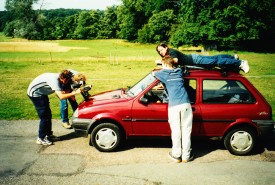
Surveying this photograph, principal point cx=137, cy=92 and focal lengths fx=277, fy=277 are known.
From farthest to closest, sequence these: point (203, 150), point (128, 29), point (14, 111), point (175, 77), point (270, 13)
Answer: point (128, 29)
point (270, 13)
point (14, 111)
point (203, 150)
point (175, 77)

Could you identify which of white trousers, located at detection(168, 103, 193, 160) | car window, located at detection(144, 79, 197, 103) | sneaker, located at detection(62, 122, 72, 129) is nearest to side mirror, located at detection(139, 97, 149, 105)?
car window, located at detection(144, 79, 197, 103)

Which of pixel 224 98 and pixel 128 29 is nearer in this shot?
pixel 224 98

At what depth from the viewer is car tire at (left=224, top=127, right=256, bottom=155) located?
5.88m

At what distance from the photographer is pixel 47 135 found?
21.9ft

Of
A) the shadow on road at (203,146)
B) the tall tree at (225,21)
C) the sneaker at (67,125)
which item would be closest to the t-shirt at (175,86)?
the shadow on road at (203,146)

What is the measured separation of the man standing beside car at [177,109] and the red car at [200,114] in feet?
1.23

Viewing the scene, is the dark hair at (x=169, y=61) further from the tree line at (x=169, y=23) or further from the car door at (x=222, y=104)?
the tree line at (x=169, y=23)

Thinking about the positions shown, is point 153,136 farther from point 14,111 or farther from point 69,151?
point 14,111

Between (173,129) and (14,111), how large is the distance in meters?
6.10

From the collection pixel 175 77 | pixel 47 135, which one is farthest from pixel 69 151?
pixel 175 77

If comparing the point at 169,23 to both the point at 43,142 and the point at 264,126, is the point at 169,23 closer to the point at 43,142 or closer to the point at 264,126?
the point at 264,126

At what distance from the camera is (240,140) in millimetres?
5906

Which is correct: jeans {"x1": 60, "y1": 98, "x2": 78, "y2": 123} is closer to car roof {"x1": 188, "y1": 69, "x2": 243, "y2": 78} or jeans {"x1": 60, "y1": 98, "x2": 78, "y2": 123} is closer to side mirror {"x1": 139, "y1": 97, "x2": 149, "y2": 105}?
side mirror {"x1": 139, "y1": 97, "x2": 149, "y2": 105}

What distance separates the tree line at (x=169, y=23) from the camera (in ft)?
142
